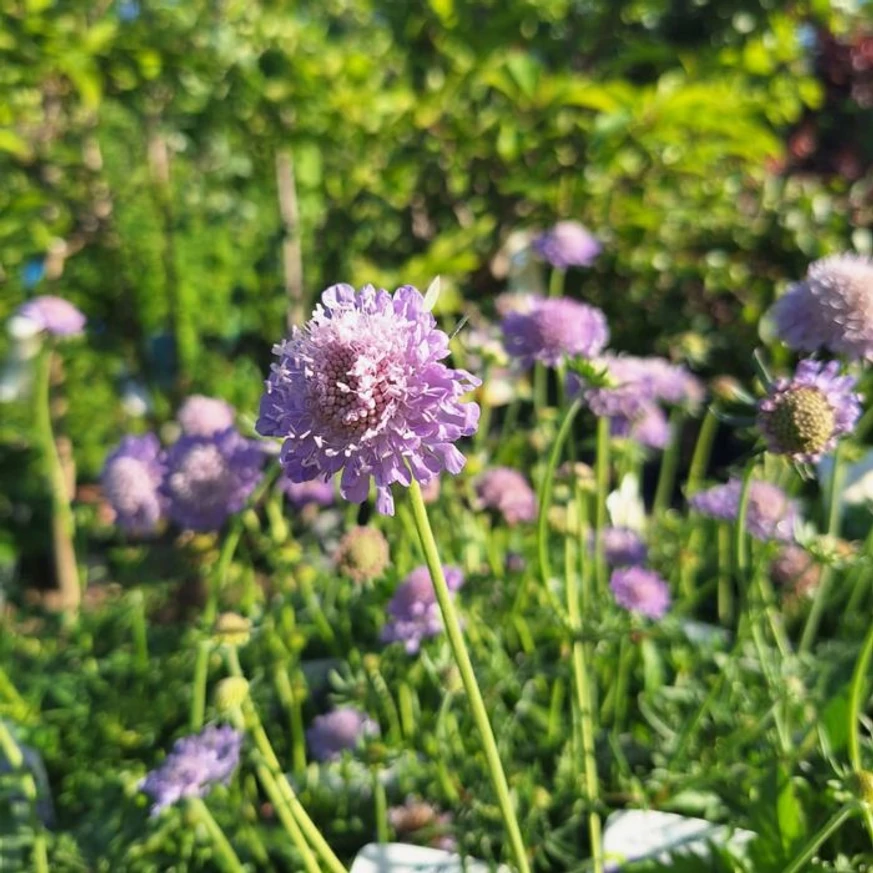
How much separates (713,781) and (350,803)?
19.3 inches

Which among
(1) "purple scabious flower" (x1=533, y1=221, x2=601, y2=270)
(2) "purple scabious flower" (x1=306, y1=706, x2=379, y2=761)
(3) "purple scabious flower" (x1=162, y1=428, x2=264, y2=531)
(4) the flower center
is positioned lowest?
(2) "purple scabious flower" (x1=306, y1=706, x2=379, y2=761)

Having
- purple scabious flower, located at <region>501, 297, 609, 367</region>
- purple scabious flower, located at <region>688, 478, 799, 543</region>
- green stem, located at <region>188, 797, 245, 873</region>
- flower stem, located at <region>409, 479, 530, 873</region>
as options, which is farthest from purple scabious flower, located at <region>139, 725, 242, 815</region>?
purple scabious flower, located at <region>688, 478, 799, 543</region>

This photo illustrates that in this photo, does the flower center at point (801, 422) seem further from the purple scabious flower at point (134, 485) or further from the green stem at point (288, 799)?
the purple scabious flower at point (134, 485)

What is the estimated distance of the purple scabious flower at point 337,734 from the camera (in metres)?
1.17

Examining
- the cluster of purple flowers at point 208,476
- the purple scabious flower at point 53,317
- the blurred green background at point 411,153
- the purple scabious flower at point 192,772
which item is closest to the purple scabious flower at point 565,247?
the blurred green background at point 411,153

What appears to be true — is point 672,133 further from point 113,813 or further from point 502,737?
point 113,813

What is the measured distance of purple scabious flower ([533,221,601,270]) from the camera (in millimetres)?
1523

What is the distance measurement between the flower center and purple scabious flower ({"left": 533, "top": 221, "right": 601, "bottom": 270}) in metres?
0.73

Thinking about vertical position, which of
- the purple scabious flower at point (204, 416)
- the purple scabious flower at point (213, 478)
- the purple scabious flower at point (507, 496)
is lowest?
the purple scabious flower at point (507, 496)

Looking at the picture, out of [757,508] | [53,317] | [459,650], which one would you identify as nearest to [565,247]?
[757,508]

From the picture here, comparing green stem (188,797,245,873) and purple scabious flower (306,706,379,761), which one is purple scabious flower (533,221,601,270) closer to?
purple scabious flower (306,706,379,761)

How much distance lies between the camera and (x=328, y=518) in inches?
66.9

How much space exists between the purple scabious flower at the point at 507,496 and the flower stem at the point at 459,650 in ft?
2.30

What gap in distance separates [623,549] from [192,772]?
2.34 ft
